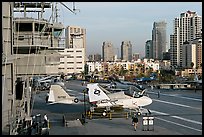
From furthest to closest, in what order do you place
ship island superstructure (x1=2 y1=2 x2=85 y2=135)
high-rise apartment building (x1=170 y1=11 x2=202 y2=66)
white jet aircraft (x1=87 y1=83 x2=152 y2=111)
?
1. high-rise apartment building (x1=170 y1=11 x2=202 y2=66)
2. white jet aircraft (x1=87 y1=83 x2=152 y2=111)
3. ship island superstructure (x1=2 y1=2 x2=85 y2=135)

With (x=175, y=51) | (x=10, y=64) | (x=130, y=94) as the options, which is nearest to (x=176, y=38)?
(x=175, y=51)

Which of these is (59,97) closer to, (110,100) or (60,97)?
(60,97)

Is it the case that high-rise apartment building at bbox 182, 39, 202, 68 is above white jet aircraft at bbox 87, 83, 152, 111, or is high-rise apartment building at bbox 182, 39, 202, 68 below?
above

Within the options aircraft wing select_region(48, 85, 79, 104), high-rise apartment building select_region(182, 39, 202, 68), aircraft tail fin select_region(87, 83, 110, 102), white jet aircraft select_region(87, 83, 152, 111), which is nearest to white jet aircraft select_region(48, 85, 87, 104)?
aircraft wing select_region(48, 85, 79, 104)

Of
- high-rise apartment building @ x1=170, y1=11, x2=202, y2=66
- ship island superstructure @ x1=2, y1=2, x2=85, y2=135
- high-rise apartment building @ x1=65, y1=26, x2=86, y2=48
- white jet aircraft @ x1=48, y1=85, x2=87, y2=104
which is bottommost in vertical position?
white jet aircraft @ x1=48, y1=85, x2=87, y2=104

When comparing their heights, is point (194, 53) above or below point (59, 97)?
above

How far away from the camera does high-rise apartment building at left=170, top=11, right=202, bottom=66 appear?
17238 cm

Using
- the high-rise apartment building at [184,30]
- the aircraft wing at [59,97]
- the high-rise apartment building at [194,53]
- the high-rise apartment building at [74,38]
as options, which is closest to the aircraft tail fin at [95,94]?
the aircraft wing at [59,97]

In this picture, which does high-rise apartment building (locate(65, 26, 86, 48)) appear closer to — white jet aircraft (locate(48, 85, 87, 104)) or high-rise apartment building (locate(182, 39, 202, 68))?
white jet aircraft (locate(48, 85, 87, 104))

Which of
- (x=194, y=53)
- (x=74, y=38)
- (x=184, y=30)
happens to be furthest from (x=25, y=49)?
(x=184, y=30)

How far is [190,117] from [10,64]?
45.5 feet

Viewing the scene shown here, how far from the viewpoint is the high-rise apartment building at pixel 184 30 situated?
566 feet

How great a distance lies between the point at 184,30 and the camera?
585 feet

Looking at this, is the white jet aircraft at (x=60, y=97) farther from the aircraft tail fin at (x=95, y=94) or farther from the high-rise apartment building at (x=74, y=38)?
the high-rise apartment building at (x=74, y=38)
